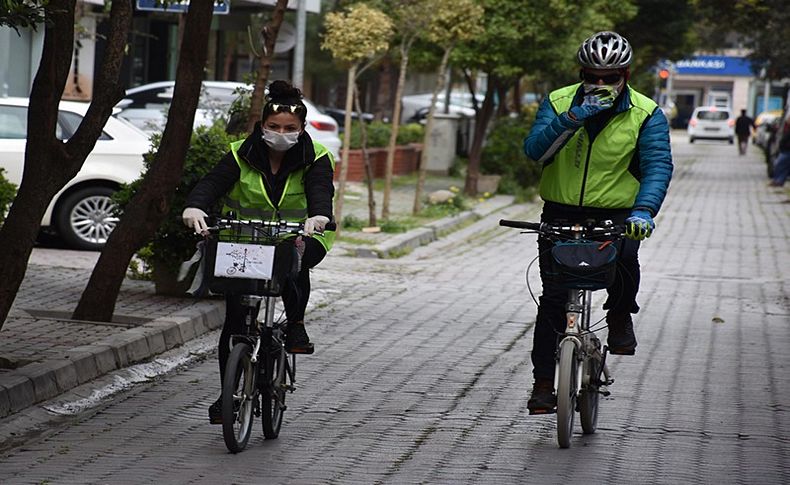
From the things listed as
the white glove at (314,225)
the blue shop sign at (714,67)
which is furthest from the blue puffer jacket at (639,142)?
the blue shop sign at (714,67)

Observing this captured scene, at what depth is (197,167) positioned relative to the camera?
→ 36.3ft

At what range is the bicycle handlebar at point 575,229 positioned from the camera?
21.8ft

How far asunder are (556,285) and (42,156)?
3.12m

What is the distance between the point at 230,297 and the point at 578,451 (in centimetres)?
178

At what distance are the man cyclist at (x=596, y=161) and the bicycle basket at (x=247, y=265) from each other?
1.29m

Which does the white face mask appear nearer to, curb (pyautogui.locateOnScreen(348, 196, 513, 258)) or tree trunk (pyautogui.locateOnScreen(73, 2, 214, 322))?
tree trunk (pyautogui.locateOnScreen(73, 2, 214, 322))

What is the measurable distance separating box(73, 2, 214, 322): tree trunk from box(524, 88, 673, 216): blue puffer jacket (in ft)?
11.7

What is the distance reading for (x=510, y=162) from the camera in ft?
87.5

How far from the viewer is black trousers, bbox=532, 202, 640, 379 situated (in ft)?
22.6

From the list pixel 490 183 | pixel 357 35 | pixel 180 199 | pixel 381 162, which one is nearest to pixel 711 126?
pixel 381 162

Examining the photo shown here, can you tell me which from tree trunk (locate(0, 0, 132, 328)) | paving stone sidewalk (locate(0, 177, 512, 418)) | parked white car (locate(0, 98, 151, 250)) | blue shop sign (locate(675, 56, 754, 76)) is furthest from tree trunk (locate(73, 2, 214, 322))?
blue shop sign (locate(675, 56, 754, 76))

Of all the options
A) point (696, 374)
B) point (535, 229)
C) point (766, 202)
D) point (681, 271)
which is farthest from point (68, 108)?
point (766, 202)

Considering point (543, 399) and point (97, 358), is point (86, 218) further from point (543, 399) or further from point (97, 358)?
point (543, 399)

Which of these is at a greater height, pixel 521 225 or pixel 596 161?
pixel 596 161
